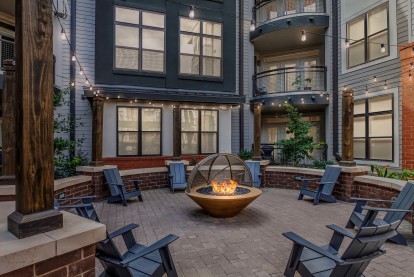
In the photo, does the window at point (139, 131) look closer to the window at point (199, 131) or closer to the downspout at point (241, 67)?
the window at point (199, 131)

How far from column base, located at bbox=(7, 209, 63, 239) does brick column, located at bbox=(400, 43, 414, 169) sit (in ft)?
34.4

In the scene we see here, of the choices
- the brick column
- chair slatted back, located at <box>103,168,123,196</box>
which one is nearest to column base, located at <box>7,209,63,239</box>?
chair slatted back, located at <box>103,168,123,196</box>

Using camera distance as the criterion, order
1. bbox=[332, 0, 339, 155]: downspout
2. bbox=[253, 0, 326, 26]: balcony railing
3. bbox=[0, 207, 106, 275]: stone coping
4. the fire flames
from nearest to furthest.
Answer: bbox=[0, 207, 106, 275]: stone coping
the fire flames
bbox=[332, 0, 339, 155]: downspout
bbox=[253, 0, 326, 26]: balcony railing

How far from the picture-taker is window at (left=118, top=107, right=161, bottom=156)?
37.0 feet

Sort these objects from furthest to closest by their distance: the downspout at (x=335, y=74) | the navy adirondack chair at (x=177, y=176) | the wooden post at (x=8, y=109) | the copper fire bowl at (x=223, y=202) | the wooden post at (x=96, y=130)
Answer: the downspout at (x=335, y=74), the navy adirondack chair at (x=177, y=176), the wooden post at (x=96, y=130), the copper fire bowl at (x=223, y=202), the wooden post at (x=8, y=109)

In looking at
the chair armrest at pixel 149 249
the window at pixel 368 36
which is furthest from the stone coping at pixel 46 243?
the window at pixel 368 36

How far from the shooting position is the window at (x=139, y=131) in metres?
11.3

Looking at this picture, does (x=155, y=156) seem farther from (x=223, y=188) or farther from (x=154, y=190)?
(x=223, y=188)

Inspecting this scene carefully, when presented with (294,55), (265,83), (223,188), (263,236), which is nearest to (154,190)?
(223,188)

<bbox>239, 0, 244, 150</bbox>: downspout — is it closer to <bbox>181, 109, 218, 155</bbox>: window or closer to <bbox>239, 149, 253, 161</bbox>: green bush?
<bbox>239, 149, 253, 161</bbox>: green bush

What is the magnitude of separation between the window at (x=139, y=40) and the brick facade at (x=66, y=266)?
10405mm

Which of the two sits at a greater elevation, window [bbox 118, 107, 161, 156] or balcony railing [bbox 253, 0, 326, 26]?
balcony railing [bbox 253, 0, 326, 26]

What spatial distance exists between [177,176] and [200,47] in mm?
6791

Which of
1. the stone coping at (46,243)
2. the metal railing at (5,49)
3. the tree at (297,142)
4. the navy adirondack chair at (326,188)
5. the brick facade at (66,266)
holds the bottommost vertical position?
the navy adirondack chair at (326,188)
